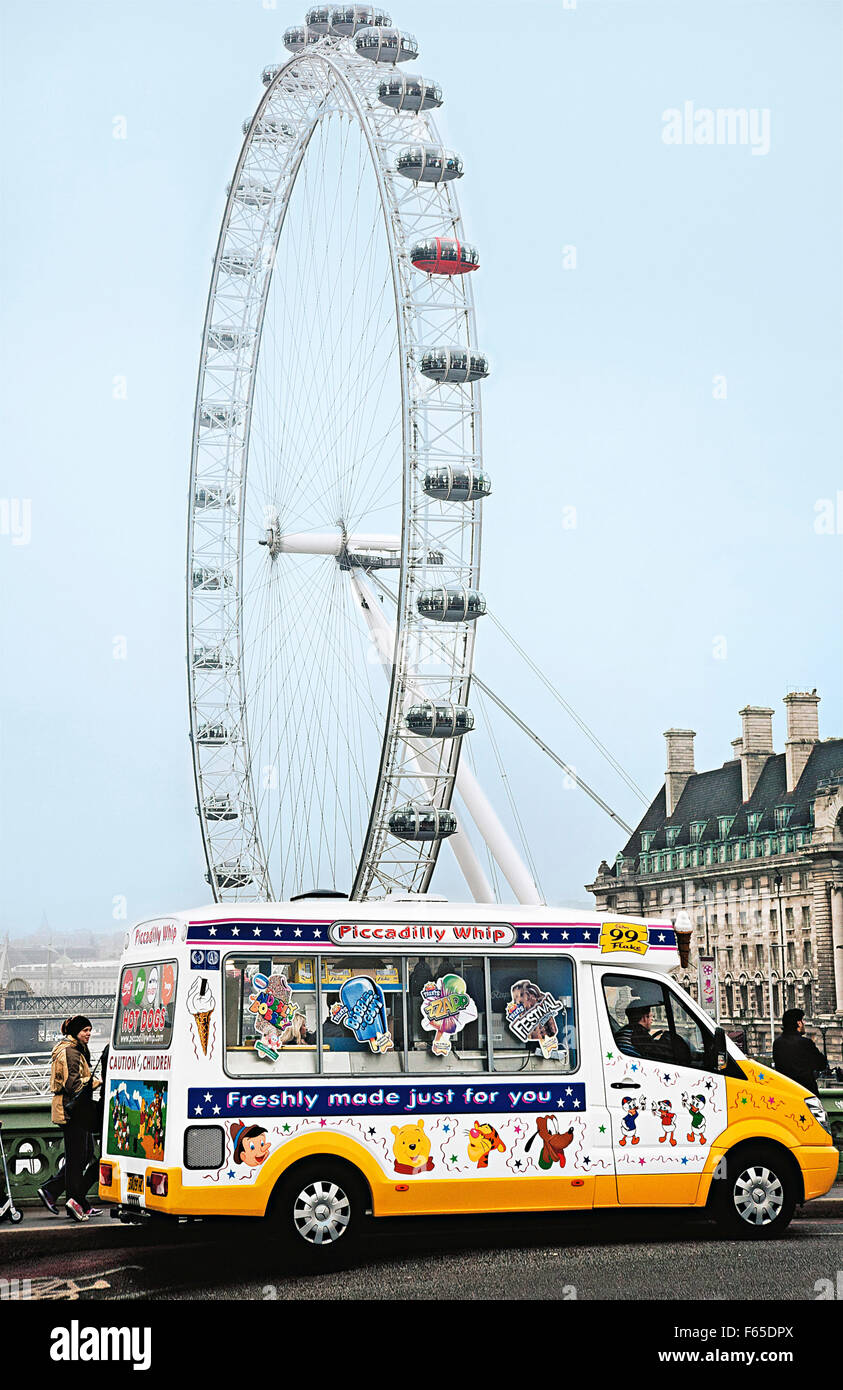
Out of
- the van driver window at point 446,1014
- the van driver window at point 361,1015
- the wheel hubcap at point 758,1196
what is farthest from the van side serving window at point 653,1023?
the van driver window at point 361,1015

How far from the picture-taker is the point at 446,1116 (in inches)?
585

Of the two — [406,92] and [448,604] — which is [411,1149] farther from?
[406,92]

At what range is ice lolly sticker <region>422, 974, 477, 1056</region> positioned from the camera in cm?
1511

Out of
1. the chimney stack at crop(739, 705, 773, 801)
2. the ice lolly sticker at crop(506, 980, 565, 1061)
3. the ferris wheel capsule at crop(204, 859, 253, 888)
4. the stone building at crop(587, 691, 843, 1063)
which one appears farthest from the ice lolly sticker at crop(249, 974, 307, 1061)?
the chimney stack at crop(739, 705, 773, 801)

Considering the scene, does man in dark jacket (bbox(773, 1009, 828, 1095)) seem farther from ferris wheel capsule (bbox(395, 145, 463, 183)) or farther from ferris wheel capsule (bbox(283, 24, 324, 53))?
ferris wheel capsule (bbox(283, 24, 324, 53))

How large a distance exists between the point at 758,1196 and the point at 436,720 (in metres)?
31.3

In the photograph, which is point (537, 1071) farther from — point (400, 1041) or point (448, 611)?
point (448, 611)

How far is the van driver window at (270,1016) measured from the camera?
47.8 ft

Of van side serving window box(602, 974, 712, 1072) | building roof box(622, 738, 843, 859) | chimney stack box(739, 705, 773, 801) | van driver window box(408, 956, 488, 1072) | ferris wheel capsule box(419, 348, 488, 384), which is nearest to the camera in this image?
van driver window box(408, 956, 488, 1072)

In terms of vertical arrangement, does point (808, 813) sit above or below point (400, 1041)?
above

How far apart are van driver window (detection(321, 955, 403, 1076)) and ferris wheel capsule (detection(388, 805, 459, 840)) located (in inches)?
1314

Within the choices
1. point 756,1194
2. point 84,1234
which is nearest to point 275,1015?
point 84,1234
